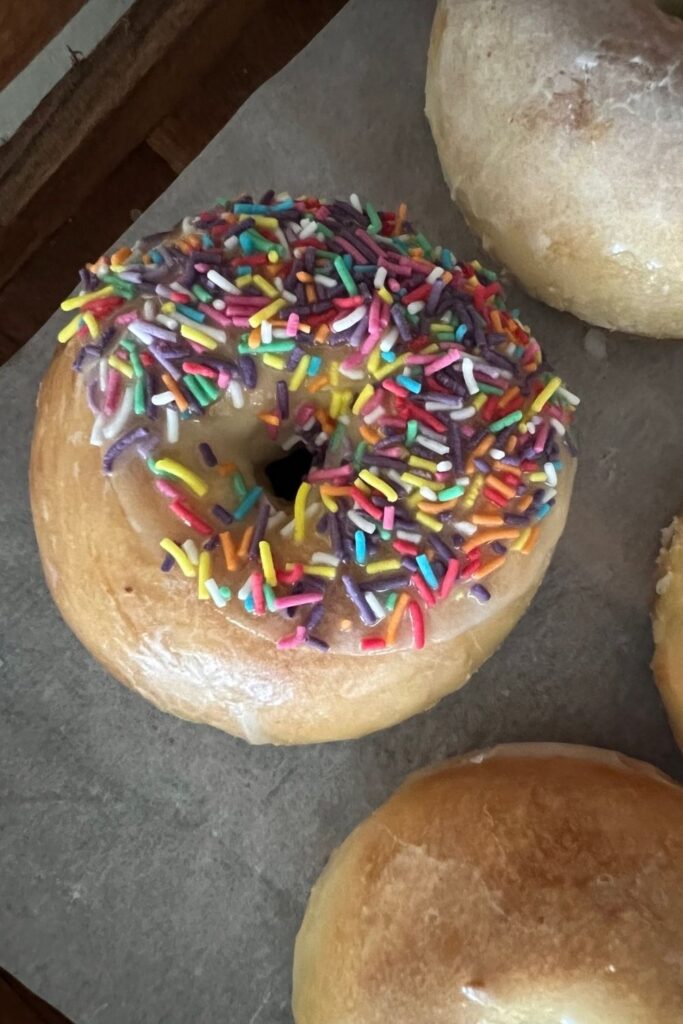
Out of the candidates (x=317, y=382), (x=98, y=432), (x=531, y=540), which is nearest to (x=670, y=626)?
(x=531, y=540)

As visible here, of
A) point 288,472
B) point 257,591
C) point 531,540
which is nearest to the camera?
point 257,591

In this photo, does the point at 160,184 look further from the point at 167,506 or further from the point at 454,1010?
Result: the point at 454,1010

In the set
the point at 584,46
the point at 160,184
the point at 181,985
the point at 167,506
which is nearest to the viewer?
the point at 167,506

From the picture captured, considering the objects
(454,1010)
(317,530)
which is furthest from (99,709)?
(454,1010)

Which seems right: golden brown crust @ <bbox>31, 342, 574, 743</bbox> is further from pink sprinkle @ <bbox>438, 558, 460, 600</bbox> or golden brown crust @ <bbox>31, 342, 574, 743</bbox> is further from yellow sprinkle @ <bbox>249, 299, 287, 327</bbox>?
yellow sprinkle @ <bbox>249, 299, 287, 327</bbox>

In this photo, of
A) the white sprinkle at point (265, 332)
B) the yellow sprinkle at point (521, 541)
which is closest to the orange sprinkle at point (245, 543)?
the white sprinkle at point (265, 332)

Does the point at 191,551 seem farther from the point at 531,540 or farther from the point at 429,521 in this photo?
the point at 531,540

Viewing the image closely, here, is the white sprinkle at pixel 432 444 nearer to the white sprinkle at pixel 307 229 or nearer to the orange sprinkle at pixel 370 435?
the orange sprinkle at pixel 370 435
